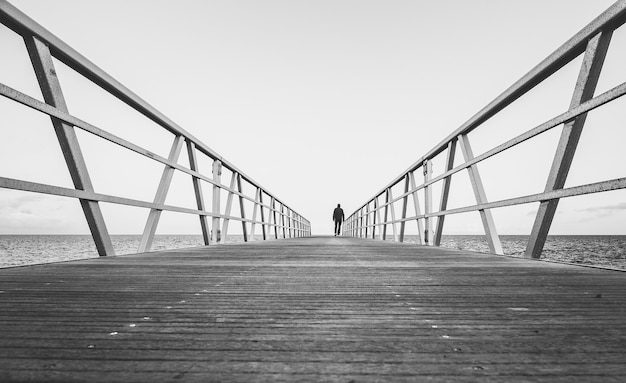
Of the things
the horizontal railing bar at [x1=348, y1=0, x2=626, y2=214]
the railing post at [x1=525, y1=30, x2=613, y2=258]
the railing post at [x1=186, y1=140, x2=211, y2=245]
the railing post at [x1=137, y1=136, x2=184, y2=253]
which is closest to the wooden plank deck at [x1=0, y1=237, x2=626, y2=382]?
the railing post at [x1=525, y1=30, x2=613, y2=258]

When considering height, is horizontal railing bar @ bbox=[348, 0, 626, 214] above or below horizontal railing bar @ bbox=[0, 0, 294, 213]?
above

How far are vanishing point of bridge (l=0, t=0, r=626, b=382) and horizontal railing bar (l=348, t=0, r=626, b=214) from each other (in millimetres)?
10

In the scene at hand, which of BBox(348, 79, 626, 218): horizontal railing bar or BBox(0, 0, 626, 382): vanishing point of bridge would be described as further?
BBox(348, 79, 626, 218): horizontal railing bar

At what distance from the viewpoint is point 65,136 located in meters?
2.20

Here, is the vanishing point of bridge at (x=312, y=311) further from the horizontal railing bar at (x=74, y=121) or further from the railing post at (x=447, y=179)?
the railing post at (x=447, y=179)

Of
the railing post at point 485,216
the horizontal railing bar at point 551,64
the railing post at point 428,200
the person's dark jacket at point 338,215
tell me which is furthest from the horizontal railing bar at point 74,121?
the person's dark jacket at point 338,215

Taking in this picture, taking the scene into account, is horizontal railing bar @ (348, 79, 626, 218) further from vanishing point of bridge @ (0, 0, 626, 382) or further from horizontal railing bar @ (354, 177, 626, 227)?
horizontal railing bar @ (354, 177, 626, 227)

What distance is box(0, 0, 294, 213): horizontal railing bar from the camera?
1.89m

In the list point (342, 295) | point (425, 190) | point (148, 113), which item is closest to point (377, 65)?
point (425, 190)

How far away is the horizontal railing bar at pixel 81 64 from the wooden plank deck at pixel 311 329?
4.42ft

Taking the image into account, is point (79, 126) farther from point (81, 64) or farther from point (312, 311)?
point (312, 311)

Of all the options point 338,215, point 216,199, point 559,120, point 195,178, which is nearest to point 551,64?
point 559,120

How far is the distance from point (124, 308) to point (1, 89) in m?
1.36

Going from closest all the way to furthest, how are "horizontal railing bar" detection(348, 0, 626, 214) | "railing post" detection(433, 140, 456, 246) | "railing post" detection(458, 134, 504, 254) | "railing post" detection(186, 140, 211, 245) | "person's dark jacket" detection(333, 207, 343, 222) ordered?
"horizontal railing bar" detection(348, 0, 626, 214) → "railing post" detection(458, 134, 504, 254) → "railing post" detection(433, 140, 456, 246) → "railing post" detection(186, 140, 211, 245) → "person's dark jacket" detection(333, 207, 343, 222)
